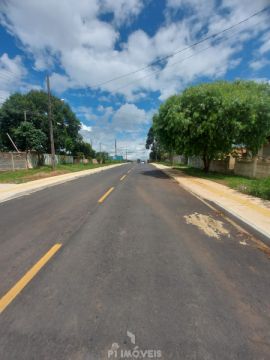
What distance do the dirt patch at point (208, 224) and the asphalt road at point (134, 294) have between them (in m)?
0.25

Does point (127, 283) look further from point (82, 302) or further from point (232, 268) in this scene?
point (232, 268)

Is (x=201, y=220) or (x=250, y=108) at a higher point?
(x=250, y=108)

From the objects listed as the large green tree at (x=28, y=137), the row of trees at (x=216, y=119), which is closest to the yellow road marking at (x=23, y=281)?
the row of trees at (x=216, y=119)

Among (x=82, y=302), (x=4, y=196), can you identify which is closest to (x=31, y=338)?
(x=82, y=302)

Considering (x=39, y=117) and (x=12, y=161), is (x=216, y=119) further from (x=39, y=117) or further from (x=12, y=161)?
(x=39, y=117)

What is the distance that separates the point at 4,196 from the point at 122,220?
23.4 feet

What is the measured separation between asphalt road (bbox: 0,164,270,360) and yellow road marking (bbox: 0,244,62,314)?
7 cm

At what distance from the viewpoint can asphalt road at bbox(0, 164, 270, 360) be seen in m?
2.33

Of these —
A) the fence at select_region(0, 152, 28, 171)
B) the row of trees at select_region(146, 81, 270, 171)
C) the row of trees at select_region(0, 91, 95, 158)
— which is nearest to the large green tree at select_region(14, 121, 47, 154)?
the row of trees at select_region(0, 91, 95, 158)

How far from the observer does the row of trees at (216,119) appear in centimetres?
1802

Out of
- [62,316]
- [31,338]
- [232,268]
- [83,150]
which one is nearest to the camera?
[31,338]

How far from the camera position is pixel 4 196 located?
1092cm

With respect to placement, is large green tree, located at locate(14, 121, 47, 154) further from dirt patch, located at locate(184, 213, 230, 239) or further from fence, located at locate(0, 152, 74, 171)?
dirt patch, located at locate(184, 213, 230, 239)

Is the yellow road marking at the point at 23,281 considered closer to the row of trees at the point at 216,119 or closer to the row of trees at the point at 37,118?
the row of trees at the point at 216,119
